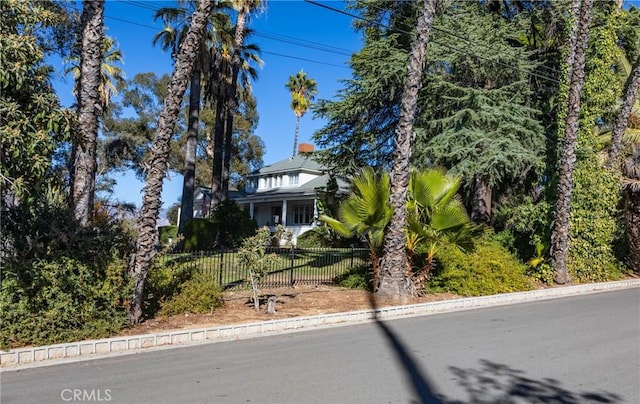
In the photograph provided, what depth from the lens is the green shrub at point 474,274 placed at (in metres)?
12.7

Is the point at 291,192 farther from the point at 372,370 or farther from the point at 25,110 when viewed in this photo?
the point at 372,370

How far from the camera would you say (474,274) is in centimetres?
1302

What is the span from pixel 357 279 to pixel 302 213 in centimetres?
2406

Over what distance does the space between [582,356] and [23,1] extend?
8595 mm

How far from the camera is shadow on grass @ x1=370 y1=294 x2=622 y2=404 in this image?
512cm

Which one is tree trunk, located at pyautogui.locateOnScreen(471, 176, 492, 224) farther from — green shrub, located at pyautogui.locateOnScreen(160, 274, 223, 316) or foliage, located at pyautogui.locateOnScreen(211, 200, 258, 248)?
green shrub, located at pyautogui.locateOnScreen(160, 274, 223, 316)

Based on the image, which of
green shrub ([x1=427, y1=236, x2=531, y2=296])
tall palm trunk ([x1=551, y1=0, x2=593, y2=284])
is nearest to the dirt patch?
green shrub ([x1=427, y1=236, x2=531, y2=296])

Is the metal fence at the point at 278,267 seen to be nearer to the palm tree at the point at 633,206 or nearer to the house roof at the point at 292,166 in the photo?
the palm tree at the point at 633,206

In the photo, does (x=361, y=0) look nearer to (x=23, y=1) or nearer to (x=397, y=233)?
(x=397, y=233)

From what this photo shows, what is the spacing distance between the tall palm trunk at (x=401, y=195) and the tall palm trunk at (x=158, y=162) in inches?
201

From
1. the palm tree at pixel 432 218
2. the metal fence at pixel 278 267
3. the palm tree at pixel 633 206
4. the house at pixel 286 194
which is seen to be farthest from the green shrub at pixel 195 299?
the house at pixel 286 194

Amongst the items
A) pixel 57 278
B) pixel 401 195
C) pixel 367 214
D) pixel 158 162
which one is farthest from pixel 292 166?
pixel 57 278

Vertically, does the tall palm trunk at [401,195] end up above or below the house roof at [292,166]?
below

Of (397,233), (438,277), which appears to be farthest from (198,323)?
(438,277)
